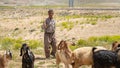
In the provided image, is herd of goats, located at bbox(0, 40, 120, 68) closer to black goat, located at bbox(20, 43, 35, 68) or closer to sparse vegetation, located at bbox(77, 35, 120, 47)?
black goat, located at bbox(20, 43, 35, 68)

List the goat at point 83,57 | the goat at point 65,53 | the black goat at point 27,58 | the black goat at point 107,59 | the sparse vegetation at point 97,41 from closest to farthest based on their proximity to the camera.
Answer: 1. the black goat at point 107,59
2. the goat at point 83,57
3. the black goat at point 27,58
4. the goat at point 65,53
5. the sparse vegetation at point 97,41

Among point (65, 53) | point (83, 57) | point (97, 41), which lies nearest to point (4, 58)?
point (65, 53)

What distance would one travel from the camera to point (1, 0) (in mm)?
169000

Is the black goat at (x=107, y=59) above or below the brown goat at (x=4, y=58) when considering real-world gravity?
above

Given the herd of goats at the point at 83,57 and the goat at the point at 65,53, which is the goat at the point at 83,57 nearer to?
the herd of goats at the point at 83,57

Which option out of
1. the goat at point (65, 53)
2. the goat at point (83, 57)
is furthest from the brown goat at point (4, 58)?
the goat at point (83, 57)

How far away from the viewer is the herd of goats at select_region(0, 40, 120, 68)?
10.2m

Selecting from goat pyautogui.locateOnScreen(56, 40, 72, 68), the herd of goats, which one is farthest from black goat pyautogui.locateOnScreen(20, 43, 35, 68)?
goat pyautogui.locateOnScreen(56, 40, 72, 68)

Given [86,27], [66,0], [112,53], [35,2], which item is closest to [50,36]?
[112,53]

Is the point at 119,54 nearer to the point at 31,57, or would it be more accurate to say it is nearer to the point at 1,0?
the point at 31,57

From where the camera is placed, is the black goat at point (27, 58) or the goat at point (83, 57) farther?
the black goat at point (27, 58)

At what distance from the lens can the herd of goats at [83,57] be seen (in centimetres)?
1016

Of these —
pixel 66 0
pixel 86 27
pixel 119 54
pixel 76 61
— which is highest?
pixel 119 54

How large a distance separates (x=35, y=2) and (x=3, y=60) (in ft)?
517
